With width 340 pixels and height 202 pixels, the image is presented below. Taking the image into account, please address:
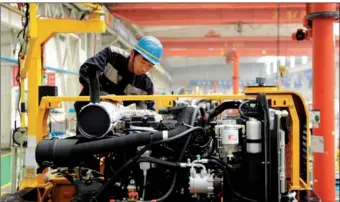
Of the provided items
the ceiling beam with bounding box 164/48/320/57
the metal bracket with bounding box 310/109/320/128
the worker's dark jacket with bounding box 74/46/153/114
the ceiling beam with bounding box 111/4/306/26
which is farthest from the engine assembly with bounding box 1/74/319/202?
the ceiling beam with bounding box 164/48/320/57

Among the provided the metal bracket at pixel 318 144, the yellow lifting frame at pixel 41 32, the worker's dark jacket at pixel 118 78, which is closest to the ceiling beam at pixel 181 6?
the metal bracket at pixel 318 144

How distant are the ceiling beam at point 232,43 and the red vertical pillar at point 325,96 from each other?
10453 mm

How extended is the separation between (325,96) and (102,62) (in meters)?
3.37

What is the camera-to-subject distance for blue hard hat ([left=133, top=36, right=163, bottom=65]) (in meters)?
3.78

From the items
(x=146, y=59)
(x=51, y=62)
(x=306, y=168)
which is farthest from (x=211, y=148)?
A: (x=51, y=62)

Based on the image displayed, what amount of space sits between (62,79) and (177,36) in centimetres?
775

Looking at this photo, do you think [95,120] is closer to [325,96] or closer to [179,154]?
[179,154]

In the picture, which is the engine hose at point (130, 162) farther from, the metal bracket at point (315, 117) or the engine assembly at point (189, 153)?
the metal bracket at point (315, 117)

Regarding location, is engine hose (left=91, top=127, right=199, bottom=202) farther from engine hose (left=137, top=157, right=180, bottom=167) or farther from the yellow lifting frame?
the yellow lifting frame

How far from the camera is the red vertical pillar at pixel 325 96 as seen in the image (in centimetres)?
598

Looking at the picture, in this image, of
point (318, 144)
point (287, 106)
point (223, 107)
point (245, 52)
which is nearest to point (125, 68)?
point (223, 107)

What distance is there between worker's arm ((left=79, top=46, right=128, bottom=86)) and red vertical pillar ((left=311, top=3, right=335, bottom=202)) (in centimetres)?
300

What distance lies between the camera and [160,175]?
328 cm

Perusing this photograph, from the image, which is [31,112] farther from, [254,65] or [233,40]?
[254,65]
